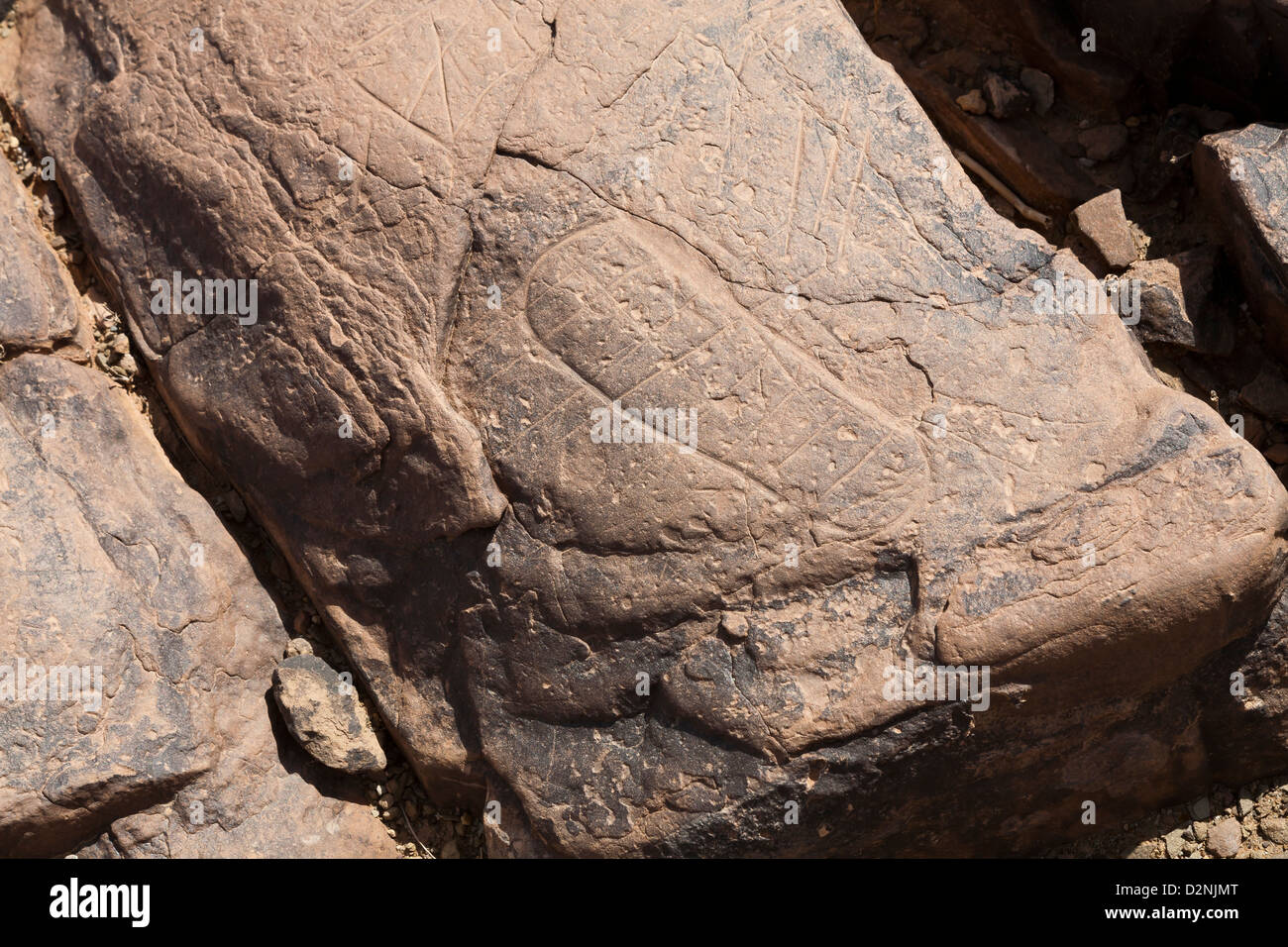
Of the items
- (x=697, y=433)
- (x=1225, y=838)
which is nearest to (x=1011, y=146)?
(x=697, y=433)

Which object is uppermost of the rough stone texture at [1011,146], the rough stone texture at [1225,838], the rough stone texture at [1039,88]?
the rough stone texture at [1039,88]

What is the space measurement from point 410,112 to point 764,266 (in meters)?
1.19

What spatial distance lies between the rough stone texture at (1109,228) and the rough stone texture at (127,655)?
10.7ft

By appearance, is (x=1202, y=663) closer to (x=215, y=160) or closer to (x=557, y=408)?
(x=557, y=408)

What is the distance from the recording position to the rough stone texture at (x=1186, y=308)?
3.79 m

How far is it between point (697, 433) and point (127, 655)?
1.95 meters

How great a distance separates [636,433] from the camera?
310cm

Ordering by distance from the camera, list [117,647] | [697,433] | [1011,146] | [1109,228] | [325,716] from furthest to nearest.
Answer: [1011,146], [1109,228], [325,716], [117,647], [697,433]

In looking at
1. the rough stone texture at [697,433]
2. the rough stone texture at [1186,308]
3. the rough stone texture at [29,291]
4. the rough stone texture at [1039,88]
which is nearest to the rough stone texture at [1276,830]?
the rough stone texture at [697,433]

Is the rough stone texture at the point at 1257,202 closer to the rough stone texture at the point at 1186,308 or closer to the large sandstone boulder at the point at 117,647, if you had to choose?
the rough stone texture at the point at 1186,308

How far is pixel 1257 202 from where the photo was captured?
11.5 feet

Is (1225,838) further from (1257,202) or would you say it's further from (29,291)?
(29,291)

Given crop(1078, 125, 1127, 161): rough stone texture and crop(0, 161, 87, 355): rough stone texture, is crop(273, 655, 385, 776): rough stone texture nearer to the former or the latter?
crop(0, 161, 87, 355): rough stone texture

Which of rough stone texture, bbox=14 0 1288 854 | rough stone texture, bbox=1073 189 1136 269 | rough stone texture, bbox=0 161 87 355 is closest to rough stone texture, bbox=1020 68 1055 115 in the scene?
rough stone texture, bbox=1073 189 1136 269
